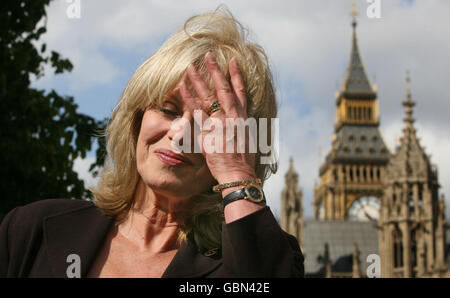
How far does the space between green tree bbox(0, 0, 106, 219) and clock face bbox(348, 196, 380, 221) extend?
3066 inches

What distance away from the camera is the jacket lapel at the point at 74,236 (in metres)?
2.42

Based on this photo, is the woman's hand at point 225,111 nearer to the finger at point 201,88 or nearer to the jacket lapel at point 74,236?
the finger at point 201,88

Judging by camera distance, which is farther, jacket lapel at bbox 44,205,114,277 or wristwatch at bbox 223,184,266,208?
jacket lapel at bbox 44,205,114,277

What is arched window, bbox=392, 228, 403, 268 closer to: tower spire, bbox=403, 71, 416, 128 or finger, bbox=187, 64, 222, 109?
tower spire, bbox=403, 71, 416, 128

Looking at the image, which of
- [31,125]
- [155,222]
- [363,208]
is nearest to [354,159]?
[363,208]

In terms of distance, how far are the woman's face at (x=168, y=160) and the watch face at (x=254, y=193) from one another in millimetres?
261

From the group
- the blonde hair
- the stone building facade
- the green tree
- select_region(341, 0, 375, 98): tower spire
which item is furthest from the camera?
select_region(341, 0, 375, 98): tower spire

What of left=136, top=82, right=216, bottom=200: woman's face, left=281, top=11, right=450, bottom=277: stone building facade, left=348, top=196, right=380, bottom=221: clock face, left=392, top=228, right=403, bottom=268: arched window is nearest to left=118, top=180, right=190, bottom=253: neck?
left=136, top=82, right=216, bottom=200: woman's face

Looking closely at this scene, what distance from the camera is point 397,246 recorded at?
53781 mm

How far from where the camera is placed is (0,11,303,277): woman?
228 centimetres

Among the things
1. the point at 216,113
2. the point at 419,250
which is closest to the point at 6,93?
the point at 216,113

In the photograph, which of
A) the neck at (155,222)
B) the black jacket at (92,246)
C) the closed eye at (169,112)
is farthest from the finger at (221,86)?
the neck at (155,222)
